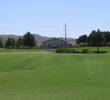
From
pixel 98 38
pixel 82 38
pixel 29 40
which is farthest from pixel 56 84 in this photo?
pixel 82 38

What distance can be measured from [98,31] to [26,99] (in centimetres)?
9624

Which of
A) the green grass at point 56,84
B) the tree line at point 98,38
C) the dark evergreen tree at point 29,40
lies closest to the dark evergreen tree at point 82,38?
→ the tree line at point 98,38

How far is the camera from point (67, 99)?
364 inches

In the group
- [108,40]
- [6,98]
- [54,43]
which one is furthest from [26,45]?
[6,98]

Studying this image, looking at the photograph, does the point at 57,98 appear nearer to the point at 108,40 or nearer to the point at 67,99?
the point at 67,99

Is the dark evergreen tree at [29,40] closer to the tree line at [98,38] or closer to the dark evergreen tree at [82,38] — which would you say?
the tree line at [98,38]

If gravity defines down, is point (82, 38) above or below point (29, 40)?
above

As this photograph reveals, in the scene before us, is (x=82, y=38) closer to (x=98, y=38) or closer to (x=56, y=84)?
(x=98, y=38)

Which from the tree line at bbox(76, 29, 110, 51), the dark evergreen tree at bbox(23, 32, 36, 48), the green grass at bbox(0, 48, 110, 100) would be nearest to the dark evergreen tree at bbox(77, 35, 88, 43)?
the tree line at bbox(76, 29, 110, 51)

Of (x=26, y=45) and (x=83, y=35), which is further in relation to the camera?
(x=83, y=35)

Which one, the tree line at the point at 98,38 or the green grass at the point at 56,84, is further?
the tree line at the point at 98,38

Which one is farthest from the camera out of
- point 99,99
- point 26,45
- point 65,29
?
point 65,29

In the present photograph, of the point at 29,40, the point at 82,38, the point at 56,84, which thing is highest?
the point at 82,38

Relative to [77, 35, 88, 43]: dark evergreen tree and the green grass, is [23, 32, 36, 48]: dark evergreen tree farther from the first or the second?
the green grass
